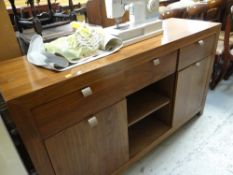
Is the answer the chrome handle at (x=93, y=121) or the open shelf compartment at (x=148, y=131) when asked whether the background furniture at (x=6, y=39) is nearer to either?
the chrome handle at (x=93, y=121)

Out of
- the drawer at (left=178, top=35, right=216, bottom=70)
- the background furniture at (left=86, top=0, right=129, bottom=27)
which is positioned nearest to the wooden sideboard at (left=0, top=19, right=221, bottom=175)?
the drawer at (left=178, top=35, right=216, bottom=70)

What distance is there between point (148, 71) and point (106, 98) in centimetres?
30

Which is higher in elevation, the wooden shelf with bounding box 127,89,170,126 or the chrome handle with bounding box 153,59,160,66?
the chrome handle with bounding box 153,59,160,66

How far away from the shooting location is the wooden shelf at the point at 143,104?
1.24 m

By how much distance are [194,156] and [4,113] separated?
50.7 inches

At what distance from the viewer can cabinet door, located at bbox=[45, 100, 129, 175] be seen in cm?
86

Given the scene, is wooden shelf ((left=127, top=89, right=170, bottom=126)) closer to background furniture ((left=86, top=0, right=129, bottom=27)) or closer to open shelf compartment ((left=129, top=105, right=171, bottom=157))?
open shelf compartment ((left=129, top=105, right=171, bottom=157))

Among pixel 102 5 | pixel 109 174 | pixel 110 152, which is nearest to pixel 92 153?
pixel 110 152

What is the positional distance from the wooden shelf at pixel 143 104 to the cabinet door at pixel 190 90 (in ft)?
0.41

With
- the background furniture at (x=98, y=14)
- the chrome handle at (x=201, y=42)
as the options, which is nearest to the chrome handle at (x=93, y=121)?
the chrome handle at (x=201, y=42)

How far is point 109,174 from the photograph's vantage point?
1.17 metres

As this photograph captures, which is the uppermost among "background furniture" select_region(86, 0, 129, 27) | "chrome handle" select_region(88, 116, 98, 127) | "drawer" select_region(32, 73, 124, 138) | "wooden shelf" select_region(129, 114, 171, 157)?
"background furniture" select_region(86, 0, 129, 27)

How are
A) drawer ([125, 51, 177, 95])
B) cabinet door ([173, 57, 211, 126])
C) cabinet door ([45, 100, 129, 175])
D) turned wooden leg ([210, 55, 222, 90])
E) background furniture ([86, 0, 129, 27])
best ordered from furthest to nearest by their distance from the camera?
turned wooden leg ([210, 55, 222, 90])
background furniture ([86, 0, 129, 27])
cabinet door ([173, 57, 211, 126])
drawer ([125, 51, 177, 95])
cabinet door ([45, 100, 129, 175])

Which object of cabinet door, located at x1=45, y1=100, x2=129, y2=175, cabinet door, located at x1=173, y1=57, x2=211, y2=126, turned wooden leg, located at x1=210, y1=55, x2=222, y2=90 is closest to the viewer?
cabinet door, located at x1=45, y1=100, x2=129, y2=175
